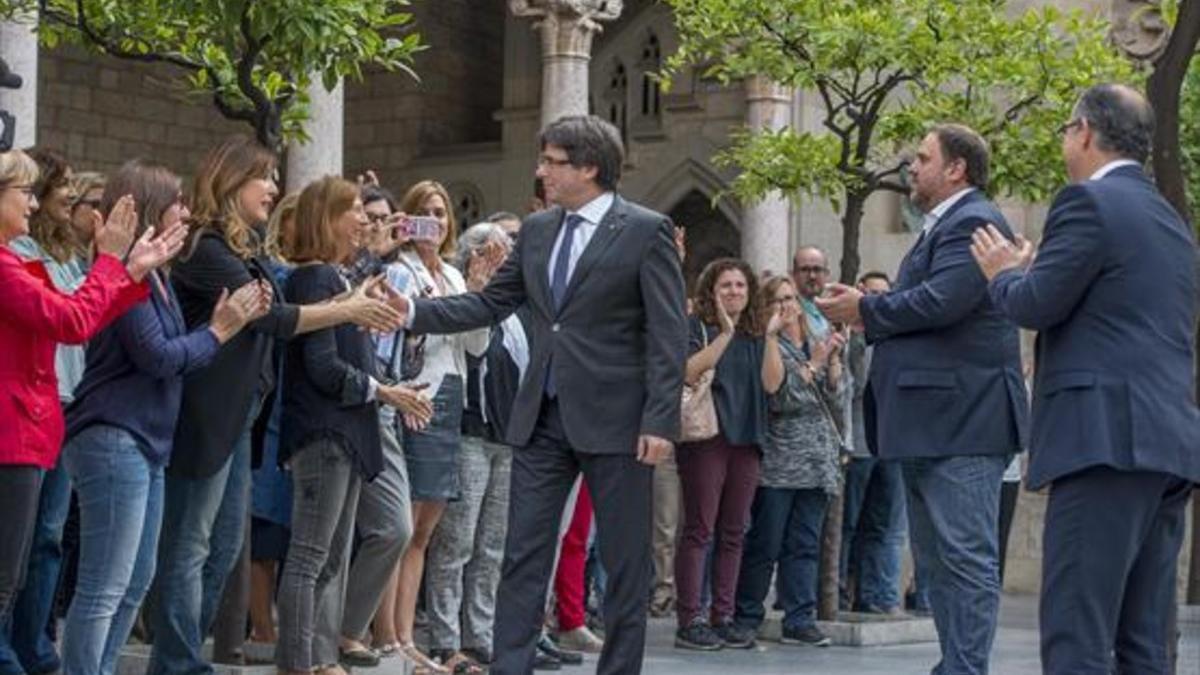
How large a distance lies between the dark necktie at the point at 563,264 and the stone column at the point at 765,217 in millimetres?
12981

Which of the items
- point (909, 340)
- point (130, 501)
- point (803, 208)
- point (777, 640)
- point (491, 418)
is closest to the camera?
point (130, 501)

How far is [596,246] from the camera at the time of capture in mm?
8109

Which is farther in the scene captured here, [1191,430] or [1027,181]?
[1027,181]

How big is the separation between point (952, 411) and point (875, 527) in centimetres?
572

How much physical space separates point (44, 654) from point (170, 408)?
1.79 metres

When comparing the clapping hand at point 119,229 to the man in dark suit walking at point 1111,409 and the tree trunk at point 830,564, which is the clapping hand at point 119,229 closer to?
the man in dark suit walking at point 1111,409

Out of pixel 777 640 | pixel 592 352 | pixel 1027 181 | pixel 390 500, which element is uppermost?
pixel 1027 181

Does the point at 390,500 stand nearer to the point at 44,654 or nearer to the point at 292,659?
the point at 292,659

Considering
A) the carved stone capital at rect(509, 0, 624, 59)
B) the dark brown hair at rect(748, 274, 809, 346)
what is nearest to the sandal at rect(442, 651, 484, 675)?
the dark brown hair at rect(748, 274, 809, 346)

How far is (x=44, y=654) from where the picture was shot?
9398mm

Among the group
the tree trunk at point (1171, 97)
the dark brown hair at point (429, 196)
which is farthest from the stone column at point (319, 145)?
the tree trunk at point (1171, 97)

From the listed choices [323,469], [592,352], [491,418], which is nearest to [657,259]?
[592,352]

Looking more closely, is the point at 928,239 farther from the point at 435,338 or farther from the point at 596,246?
the point at 435,338

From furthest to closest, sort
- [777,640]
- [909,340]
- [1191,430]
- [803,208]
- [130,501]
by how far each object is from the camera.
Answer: [803,208] < [777,640] < [909,340] < [130,501] < [1191,430]
